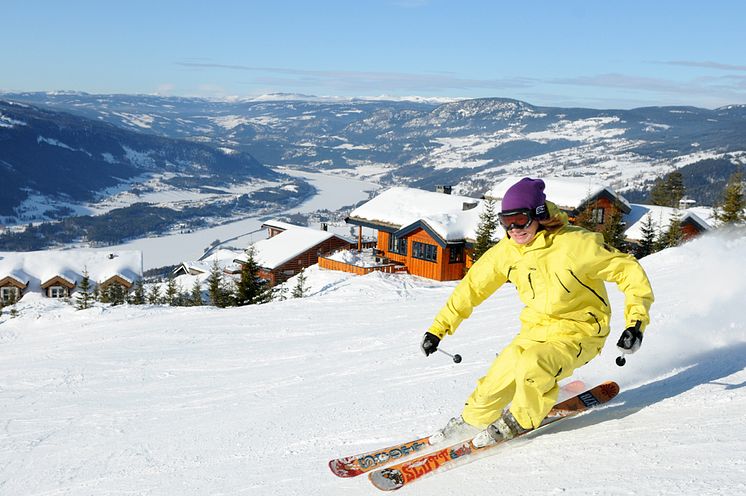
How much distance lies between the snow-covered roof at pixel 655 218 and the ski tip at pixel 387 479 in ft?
90.0

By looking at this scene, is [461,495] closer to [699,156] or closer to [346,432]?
[346,432]

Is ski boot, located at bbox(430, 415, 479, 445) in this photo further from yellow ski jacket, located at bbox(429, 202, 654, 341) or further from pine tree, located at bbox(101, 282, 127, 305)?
pine tree, located at bbox(101, 282, 127, 305)

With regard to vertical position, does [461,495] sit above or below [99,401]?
above

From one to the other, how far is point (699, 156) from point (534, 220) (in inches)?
8638

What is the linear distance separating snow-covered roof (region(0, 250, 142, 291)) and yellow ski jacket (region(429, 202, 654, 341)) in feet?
186

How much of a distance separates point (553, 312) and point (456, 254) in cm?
2414

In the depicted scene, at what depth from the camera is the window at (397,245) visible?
30598mm

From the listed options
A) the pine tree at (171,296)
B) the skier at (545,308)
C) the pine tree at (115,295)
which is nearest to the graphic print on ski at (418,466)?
the skier at (545,308)

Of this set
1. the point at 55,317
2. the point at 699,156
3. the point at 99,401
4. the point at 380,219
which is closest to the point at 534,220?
the point at 99,401

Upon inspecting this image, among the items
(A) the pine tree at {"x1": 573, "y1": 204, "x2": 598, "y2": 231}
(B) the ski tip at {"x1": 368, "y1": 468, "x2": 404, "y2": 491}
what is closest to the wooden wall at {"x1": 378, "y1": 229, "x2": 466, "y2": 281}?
(A) the pine tree at {"x1": 573, "y1": 204, "x2": 598, "y2": 231}

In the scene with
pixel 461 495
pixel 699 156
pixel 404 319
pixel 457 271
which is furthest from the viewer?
pixel 699 156

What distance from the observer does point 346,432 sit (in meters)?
5.82

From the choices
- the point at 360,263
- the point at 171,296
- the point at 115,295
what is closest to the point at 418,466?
the point at 360,263

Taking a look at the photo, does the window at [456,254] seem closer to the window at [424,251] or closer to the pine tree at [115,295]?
the window at [424,251]
